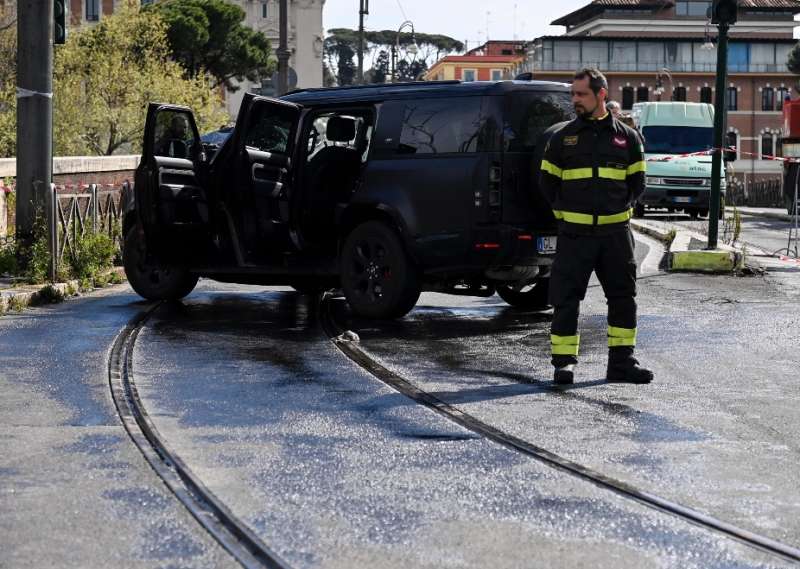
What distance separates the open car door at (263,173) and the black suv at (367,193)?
11mm

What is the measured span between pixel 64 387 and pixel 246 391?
107cm

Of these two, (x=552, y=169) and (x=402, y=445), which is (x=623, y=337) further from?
(x=402, y=445)

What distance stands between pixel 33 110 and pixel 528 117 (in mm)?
5922

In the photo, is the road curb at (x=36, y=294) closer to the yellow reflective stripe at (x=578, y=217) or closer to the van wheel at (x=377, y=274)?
the van wheel at (x=377, y=274)

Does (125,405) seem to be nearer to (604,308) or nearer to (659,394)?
(659,394)

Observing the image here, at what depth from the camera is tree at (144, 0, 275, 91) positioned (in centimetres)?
8381

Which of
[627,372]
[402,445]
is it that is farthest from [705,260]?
[402,445]

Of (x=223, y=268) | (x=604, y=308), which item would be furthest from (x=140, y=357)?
(x=604, y=308)

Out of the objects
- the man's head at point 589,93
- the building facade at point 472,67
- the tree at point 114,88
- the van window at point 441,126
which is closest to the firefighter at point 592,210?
the man's head at point 589,93

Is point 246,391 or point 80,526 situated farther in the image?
point 246,391

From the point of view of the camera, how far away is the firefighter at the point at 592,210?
8.98 meters

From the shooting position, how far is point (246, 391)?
28.2 ft

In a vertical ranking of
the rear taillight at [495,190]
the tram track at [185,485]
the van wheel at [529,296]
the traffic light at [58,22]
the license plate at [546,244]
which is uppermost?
the traffic light at [58,22]

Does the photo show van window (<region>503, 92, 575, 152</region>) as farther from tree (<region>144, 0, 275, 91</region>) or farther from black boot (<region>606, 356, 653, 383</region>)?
tree (<region>144, 0, 275, 91</region>)
